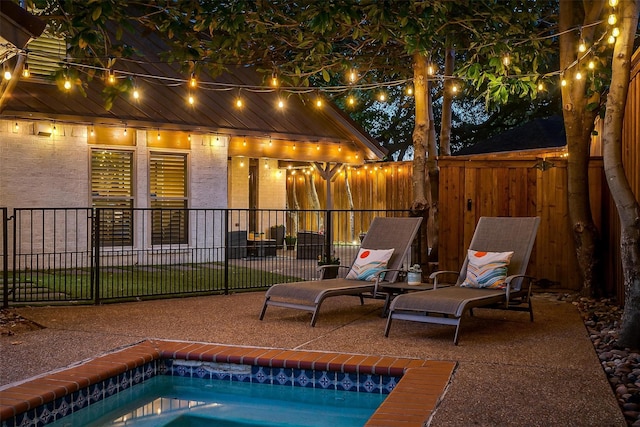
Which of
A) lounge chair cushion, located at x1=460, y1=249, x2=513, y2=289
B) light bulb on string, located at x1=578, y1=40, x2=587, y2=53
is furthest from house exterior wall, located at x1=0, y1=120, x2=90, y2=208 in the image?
light bulb on string, located at x1=578, y1=40, x2=587, y2=53

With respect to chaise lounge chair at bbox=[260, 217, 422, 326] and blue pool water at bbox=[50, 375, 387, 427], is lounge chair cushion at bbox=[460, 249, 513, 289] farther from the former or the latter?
blue pool water at bbox=[50, 375, 387, 427]

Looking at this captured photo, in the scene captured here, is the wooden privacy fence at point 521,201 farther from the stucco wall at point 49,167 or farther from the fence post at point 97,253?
the stucco wall at point 49,167

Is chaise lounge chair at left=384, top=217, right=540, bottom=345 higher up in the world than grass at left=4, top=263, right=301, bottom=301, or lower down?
higher up

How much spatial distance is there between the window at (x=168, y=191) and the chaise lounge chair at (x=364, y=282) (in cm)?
660

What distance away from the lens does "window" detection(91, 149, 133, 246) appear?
13953 millimetres

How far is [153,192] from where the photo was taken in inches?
585

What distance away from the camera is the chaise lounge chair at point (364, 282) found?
298 inches

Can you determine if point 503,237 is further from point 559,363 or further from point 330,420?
point 330,420

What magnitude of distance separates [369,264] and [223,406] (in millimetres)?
3485

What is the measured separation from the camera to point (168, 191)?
49.5ft

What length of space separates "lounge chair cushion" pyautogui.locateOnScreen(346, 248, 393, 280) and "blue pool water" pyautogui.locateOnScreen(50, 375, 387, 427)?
3064 millimetres

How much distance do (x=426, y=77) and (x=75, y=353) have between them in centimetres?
738

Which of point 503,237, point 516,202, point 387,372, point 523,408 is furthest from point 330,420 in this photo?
point 516,202

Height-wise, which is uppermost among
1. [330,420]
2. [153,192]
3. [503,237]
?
[153,192]
